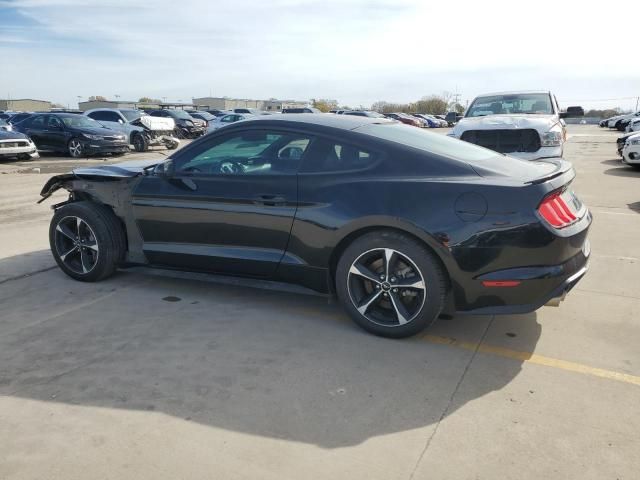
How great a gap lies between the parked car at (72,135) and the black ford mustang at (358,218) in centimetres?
1298

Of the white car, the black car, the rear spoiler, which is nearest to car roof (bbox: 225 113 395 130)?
the rear spoiler

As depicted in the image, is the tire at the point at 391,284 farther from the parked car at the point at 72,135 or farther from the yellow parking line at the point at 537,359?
the parked car at the point at 72,135

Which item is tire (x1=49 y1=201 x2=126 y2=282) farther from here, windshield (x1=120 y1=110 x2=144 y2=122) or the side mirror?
windshield (x1=120 y1=110 x2=144 y2=122)

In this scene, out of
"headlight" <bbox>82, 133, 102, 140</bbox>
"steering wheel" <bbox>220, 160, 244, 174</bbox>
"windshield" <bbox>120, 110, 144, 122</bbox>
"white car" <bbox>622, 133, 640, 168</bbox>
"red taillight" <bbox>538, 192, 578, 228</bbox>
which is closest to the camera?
"red taillight" <bbox>538, 192, 578, 228</bbox>

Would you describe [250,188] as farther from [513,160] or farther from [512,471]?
[512,471]

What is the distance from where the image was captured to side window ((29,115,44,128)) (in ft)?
57.3

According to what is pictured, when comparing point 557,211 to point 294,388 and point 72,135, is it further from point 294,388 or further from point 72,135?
point 72,135

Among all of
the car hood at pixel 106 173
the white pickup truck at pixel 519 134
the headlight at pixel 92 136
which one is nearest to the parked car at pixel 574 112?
the white pickup truck at pixel 519 134

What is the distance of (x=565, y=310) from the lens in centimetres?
425

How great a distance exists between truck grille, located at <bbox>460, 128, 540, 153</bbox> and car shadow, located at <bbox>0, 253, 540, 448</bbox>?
5170mm

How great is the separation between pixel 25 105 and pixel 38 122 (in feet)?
204

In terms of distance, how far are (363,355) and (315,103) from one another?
296 ft

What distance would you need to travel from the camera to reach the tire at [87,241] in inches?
185

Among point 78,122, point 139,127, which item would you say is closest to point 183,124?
point 139,127
